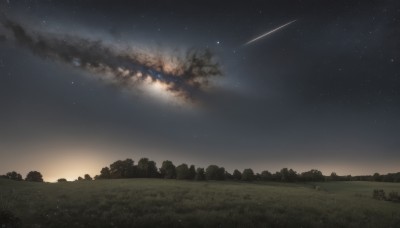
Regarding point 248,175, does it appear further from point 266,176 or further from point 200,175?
point 200,175

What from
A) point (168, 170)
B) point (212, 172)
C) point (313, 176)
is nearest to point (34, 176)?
point (168, 170)

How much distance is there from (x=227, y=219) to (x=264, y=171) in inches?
3824

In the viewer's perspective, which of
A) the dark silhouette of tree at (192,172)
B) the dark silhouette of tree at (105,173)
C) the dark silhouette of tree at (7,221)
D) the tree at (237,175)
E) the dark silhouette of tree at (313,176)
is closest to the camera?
the dark silhouette of tree at (7,221)

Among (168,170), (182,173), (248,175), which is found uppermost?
(168,170)

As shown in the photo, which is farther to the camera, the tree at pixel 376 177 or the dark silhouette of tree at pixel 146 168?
the tree at pixel 376 177

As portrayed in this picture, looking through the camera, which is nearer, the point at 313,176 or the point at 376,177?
the point at 313,176

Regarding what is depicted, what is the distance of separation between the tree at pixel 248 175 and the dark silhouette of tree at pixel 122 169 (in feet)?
120

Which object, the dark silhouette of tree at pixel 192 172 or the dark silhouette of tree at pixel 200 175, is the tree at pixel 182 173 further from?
the dark silhouette of tree at pixel 200 175

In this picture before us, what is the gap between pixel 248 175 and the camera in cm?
10506

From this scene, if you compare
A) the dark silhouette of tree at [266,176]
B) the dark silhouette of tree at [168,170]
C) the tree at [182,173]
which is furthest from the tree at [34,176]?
the dark silhouette of tree at [266,176]

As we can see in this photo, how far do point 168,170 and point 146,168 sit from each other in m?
7.13

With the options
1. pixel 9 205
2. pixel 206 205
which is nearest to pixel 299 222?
pixel 206 205

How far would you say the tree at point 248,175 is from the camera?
105 meters

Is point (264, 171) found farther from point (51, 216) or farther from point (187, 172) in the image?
point (51, 216)
